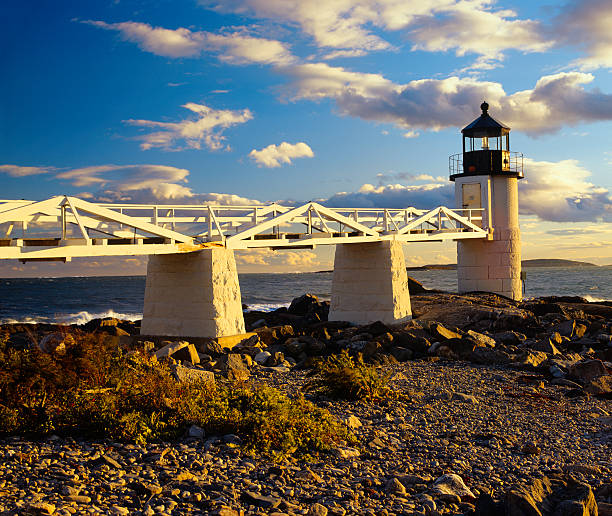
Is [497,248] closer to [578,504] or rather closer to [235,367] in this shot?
[235,367]

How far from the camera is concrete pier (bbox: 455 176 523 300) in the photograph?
29.1m

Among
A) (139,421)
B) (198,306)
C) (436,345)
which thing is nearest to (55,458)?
(139,421)

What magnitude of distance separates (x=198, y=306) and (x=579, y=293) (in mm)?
50143

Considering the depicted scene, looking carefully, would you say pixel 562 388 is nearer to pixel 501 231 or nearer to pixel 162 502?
pixel 162 502

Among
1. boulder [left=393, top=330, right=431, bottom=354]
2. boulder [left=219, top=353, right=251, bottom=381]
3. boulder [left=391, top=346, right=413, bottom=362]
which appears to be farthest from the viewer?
boulder [left=393, top=330, right=431, bottom=354]

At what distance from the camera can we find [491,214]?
29.4 m

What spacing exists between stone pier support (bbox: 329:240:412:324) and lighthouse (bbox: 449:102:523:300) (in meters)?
9.34

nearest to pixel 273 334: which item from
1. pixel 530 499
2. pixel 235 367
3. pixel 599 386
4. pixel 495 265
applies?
pixel 235 367

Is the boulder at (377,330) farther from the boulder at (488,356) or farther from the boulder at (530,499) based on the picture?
the boulder at (530,499)

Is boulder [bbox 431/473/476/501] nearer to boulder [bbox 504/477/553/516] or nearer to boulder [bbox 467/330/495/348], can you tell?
boulder [bbox 504/477/553/516]

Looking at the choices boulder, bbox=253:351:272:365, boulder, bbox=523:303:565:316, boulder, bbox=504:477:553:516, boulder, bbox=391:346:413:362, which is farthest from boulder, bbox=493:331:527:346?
boulder, bbox=504:477:553:516

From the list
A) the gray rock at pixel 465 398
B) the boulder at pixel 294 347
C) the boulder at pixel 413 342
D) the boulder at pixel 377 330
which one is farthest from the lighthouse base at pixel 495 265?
the gray rock at pixel 465 398

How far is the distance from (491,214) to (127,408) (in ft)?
81.3

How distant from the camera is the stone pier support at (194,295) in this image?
15523 millimetres
